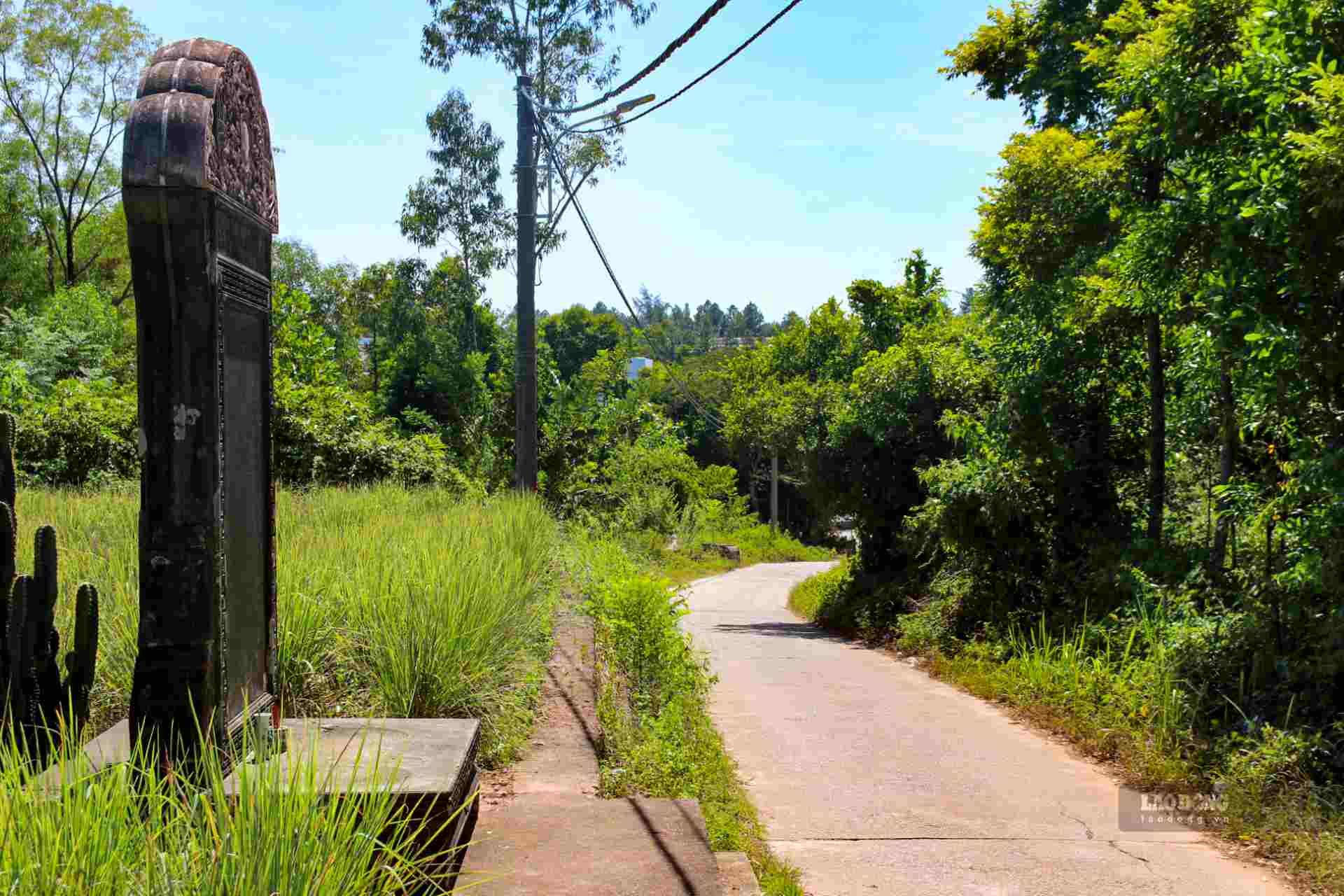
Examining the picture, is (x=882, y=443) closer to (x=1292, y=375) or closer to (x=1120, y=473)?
(x=1120, y=473)

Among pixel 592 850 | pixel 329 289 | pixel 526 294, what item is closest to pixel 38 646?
pixel 592 850

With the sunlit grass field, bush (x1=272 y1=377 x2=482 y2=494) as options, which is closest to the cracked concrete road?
the sunlit grass field

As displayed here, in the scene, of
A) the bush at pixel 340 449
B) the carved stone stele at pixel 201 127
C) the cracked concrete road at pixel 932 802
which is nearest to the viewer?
the carved stone stele at pixel 201 127

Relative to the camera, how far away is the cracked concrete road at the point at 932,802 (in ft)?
18.1

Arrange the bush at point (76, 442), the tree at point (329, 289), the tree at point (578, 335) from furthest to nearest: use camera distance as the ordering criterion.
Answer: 1. the tree at point (578, 335)
2. the tree at point (329, 289)
3. the bush at point (76, 442)

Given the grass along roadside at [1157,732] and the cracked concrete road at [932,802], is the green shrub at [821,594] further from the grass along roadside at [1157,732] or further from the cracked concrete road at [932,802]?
the cracked concrete road at [932,802]

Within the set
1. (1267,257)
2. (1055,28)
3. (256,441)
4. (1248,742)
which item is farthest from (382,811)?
(1055,28)

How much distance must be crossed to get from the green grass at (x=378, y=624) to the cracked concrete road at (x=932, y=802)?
5.94ft

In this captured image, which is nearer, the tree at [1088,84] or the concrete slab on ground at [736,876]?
the concrete slab on ground at [736,876]

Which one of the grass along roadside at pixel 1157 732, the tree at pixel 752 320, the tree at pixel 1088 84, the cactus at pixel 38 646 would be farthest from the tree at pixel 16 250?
the tree at pixel 752 320

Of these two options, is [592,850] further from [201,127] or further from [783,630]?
[783,630]

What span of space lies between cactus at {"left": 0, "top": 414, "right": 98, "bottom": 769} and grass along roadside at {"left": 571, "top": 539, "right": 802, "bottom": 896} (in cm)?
253

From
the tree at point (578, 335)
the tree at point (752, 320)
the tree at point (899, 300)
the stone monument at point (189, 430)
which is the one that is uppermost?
the tree at point (752, 320)

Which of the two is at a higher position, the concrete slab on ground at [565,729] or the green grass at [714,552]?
the concrete slab on ground at [565,729]
